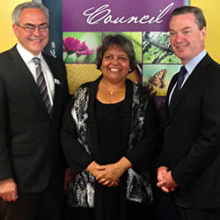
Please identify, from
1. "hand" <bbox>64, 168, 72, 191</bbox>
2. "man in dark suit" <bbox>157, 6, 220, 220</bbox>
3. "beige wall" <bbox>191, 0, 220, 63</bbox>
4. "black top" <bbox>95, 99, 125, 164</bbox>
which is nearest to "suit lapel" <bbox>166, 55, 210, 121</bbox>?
"man in dark suit" <bbox>157, 6, 220, 220</bbox>

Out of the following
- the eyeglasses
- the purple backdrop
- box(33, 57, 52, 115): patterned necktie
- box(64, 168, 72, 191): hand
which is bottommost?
box(64, 168, 72, 191): hand

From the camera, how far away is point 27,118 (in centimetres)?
220

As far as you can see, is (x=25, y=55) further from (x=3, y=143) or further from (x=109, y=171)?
(x=109, y=171)

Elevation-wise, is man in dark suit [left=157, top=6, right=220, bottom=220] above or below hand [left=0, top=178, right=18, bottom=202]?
above

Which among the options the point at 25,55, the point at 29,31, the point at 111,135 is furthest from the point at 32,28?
the point at 111,135

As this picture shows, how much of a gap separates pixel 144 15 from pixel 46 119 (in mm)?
1328

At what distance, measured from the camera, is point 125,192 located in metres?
2.45

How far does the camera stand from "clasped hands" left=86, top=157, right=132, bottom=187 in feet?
7.66

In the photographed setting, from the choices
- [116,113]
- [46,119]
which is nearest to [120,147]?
[116,113]

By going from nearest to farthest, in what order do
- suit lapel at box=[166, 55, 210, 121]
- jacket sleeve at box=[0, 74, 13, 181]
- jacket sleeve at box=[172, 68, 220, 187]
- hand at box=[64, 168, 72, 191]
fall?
jacket sleeve at box=[172, 68, 220, 187], suit lapel at box=[166, 55, 210, 121], jacket sleeve at box=[0, 74, 13, 181], hand at box=[64, 168, 72, 191]

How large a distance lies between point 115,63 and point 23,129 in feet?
2.75

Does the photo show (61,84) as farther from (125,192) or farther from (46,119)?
(125,192)

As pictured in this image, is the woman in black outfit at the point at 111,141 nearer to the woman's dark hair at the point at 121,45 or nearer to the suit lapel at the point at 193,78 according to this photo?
the woman's dark hair at the point at 121,45

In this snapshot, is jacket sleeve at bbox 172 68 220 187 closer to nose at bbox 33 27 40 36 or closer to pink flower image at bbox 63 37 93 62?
nose at bbox 33 27 40 36
